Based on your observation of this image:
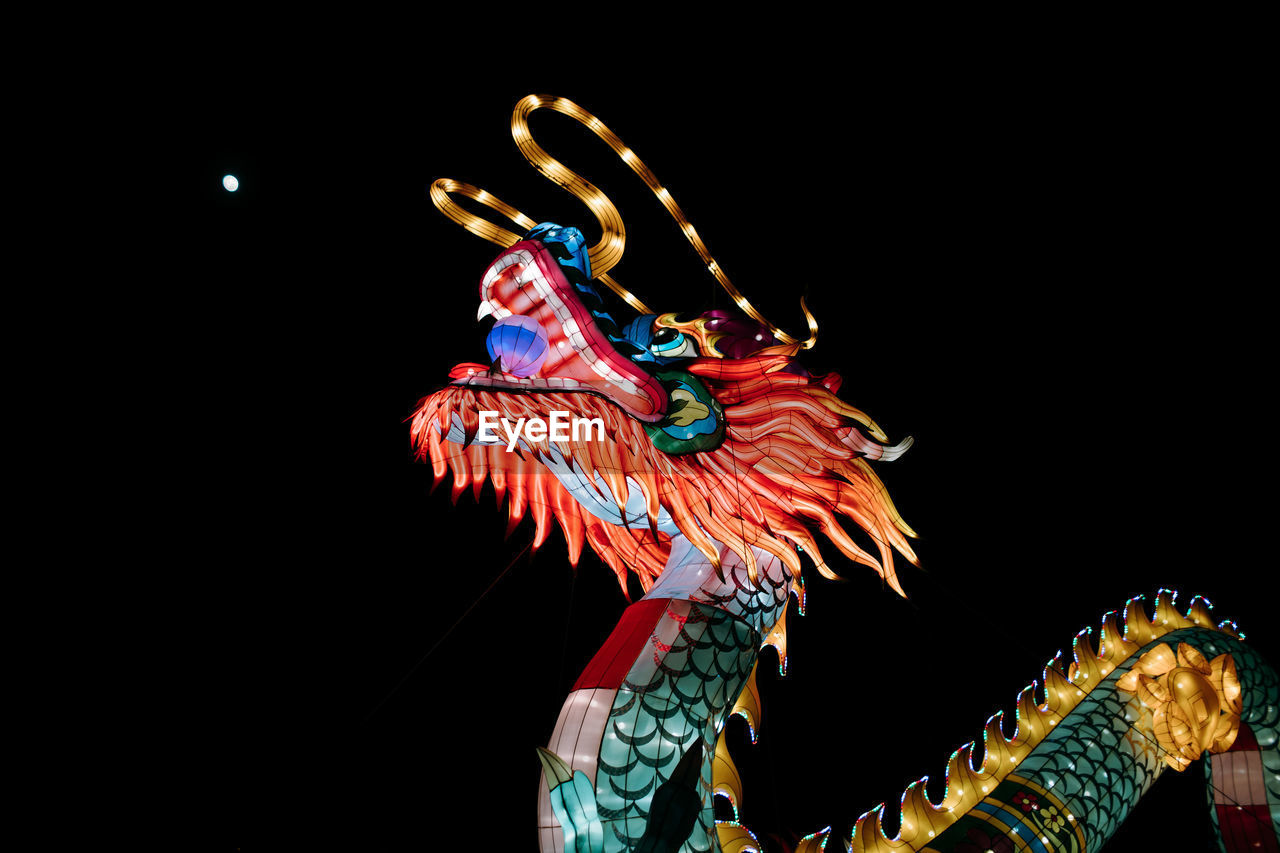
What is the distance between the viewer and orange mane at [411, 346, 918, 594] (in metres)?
2.96

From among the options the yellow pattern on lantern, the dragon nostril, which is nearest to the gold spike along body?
the yellow pattern on lantern

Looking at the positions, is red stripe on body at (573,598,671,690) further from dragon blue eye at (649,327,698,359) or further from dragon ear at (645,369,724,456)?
dragon blue eye at (649,327,698,359)

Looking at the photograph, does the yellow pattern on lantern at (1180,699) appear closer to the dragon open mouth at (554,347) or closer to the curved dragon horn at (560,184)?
the curved dragon horn at (560,184)

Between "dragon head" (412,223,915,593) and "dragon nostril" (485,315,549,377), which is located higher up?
"dragon nostril" (485,315,549,377)

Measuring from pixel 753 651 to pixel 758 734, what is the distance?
16.2 inches

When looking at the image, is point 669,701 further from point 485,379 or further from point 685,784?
point 485,379

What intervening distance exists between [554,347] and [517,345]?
4.6 inches

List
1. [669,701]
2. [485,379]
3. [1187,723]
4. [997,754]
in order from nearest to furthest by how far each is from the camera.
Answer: [669,701], [485,379], [997,754], [1187,723]

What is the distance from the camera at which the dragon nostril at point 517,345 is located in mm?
3025

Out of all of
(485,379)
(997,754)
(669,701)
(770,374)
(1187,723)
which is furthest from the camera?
(1187,723)

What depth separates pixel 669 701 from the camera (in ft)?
9.22

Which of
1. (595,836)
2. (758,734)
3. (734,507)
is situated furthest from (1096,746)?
(595,836)

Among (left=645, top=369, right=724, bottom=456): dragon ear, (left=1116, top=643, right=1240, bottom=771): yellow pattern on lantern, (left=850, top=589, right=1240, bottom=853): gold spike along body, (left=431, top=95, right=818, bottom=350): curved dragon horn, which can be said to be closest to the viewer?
(left=645, top=369, right=724, bottom=456): dragon ear

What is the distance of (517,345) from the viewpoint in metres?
3.02
